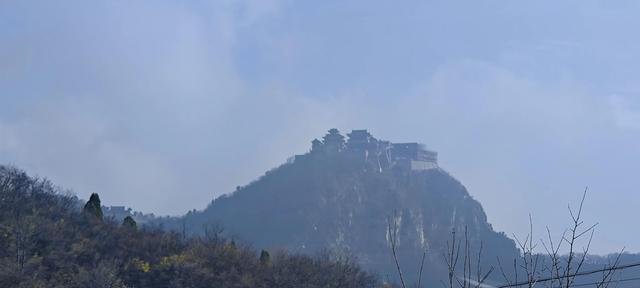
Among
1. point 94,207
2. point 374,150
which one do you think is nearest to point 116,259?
point 94,207

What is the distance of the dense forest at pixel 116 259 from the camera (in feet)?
94.4

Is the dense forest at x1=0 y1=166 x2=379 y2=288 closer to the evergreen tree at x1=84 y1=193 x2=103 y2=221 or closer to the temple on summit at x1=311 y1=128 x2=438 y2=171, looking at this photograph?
the evergreen tree at x1=84 y1=193 x2=103 y2=221

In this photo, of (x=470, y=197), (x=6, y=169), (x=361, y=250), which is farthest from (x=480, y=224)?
(x=6, y=169)

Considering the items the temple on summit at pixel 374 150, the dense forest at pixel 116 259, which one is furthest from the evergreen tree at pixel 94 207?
the temple on summit at pixel 374 150

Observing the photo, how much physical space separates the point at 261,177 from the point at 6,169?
4958 inches

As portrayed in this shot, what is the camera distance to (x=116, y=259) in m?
31.9

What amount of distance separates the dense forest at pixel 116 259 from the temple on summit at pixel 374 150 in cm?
12956

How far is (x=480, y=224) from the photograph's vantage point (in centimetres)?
16300

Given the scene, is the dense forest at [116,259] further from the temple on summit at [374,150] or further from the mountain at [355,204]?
the temple on summit at [374,150]

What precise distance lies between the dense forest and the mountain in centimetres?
10667

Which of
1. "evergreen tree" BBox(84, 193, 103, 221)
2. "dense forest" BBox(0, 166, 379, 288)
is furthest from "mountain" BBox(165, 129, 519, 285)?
"dense forest" BBox(0, 166, 379, 288)

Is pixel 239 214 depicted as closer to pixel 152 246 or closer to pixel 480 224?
pixel 480 224

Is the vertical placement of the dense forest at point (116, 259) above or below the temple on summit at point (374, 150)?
below

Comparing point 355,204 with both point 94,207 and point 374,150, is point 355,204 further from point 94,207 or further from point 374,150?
point 94,207
